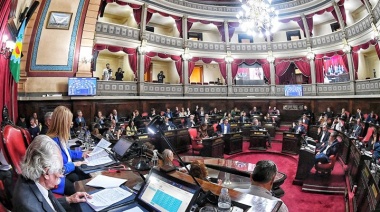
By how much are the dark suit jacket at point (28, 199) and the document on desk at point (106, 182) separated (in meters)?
0.69

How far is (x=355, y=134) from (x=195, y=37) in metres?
13.0

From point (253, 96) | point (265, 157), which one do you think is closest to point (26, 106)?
point (265, 157)

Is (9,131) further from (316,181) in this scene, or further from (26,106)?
(26,106)

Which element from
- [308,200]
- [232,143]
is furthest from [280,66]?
[308,200]

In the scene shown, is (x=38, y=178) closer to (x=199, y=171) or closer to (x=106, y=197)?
(x=106, y=197)

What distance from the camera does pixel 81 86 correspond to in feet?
33.5

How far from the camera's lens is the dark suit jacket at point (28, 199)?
4.04 ft

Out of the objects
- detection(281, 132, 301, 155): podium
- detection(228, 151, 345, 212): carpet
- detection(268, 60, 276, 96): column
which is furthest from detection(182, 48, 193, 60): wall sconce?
detection(228, 151, 345, 212): carpet

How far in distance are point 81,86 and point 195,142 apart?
19.2ft

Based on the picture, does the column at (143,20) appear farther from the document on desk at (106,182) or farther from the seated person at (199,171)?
the document on desk at (106,182)

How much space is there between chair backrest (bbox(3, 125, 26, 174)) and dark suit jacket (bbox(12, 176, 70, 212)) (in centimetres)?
168

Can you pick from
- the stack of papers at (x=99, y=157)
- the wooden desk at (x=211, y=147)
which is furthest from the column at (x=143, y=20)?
the stack of papers at (x=99, y=157)

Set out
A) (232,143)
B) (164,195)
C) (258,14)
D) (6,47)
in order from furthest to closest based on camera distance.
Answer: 1. (232,143)
2. (258,14)
3. (6,47)
4. (164,195)

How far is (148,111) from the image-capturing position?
539 inches
